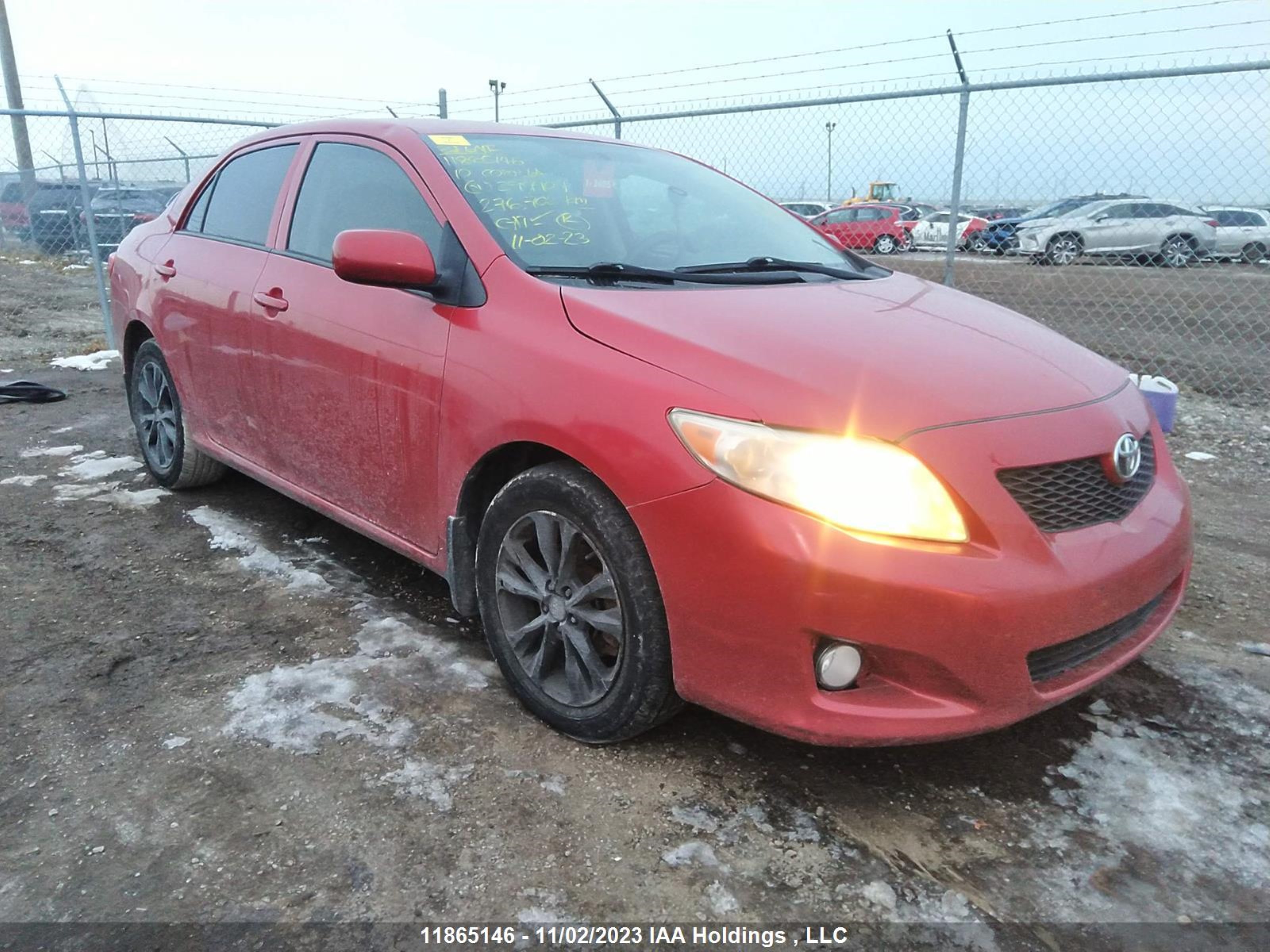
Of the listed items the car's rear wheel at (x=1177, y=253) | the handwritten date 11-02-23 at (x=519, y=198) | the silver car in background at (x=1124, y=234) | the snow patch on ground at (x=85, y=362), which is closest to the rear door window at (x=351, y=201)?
the handwritten date 11-02-23 at (x=519, y=198)

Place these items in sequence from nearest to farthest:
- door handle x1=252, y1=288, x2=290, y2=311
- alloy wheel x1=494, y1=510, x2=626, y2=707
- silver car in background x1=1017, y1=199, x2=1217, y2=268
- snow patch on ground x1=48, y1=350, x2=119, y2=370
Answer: alloy wheel x1=494, y1=510, x2=626, y2=707 → door handle x1=252, y1=288, x2=290, y2=311 → snow patch on ground x1=48, y1=350, x2=119, y2=370 → silver car in background x1=1017, y1=199, x2=1217, y2=268

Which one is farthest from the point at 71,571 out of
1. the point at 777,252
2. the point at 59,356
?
the point at 59,356

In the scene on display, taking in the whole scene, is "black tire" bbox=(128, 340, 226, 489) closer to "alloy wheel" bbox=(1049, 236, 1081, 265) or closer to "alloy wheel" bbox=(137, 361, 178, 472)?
"alloy wheel" bbox=(137, 361, 178, 472)

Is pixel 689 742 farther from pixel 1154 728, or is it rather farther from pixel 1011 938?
pixel 1154 728

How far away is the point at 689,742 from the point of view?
2525mm

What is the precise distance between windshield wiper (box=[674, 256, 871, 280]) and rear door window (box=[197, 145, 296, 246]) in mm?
1741

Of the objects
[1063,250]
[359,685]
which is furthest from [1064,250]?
[359,685]

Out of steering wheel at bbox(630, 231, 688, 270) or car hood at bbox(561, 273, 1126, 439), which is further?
steering wheel at bbox(630, 231, 688, 270)

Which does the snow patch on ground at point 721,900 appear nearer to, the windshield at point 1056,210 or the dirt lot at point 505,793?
the dirt lot at point 505,793

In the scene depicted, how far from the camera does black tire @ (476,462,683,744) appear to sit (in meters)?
2.22

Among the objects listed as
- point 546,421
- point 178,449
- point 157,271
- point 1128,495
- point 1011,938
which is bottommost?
point 1011,938

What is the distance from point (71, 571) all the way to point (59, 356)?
5526 mm

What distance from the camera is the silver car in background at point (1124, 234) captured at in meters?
10.3

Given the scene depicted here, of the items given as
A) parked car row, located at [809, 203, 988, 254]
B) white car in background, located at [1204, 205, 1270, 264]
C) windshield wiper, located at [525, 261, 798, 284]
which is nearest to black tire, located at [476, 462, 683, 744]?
windshield wiper, located at [525, 261, 798, 284]
